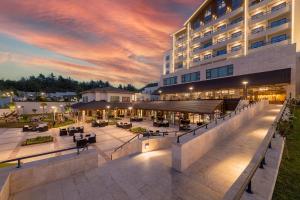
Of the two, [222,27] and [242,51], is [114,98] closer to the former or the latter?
[242,51]

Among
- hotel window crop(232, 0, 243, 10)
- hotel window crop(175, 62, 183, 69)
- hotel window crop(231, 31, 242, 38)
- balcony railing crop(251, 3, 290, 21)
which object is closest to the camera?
balcony railing crop(251, 3, 290, 21)

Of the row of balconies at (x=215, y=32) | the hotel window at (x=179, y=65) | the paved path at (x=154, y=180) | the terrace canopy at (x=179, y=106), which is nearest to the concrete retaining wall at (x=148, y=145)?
the paved path at (x=154, y=180)

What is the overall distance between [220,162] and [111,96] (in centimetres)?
3454

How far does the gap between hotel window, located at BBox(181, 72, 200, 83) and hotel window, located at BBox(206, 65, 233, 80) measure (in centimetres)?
274

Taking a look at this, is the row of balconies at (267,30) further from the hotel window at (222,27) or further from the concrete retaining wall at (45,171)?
the concrete retaining wall at (45,171)

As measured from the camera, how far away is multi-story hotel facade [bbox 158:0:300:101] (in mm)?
24266

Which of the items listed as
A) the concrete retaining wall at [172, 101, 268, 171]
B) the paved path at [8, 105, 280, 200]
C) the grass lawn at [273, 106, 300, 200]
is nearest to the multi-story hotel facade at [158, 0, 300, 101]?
the concrete retaining wall at [172, 101, 268, 171]

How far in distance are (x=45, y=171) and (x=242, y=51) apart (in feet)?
124

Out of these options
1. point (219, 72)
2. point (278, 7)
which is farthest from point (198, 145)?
point (278, 7)

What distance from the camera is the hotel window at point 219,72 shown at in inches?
1196

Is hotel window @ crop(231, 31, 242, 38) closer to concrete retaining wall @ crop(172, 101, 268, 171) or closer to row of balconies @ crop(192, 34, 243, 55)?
row of balconies @ crop(192, 34, 243, 55)

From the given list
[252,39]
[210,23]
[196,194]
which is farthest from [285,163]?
[210,23]

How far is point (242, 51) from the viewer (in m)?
31.6

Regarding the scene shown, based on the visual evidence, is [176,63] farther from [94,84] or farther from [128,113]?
[94,84]
